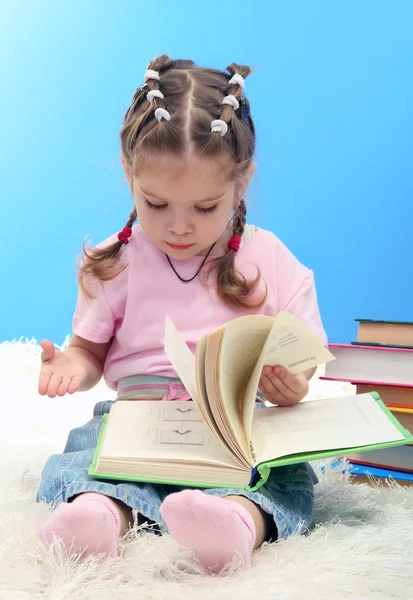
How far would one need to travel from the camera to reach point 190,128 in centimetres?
108

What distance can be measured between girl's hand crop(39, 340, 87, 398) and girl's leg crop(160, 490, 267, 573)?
0.35 meters

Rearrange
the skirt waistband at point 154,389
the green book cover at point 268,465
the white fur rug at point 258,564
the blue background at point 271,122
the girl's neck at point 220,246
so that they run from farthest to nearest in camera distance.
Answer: the blue background at point 271,122
the girl's neck at point 220,246
the skirt waistband at point 154,389
the green book cover at point 268,465
the white fur rug at point 258,564

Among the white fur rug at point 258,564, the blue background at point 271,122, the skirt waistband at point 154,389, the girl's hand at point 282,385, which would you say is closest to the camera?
the white fur rug at point 258,564

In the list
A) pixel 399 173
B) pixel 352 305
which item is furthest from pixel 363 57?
pixel 352 305

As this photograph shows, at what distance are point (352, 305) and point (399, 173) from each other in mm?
449

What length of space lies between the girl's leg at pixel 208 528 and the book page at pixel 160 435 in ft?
0.38

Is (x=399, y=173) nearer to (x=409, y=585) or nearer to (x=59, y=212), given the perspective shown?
(x=59, y=212)

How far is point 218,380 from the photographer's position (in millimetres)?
852

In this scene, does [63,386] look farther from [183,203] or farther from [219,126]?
[219,126]

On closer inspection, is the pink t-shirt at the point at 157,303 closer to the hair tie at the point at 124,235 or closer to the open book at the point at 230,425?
the hair tie at the point at 124,235

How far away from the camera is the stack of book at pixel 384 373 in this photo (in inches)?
48.8

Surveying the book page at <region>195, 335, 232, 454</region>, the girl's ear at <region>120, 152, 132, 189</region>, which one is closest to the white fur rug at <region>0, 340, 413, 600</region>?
the book page at <region>195, 335, 232, 454</region>

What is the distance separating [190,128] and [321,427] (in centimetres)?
44

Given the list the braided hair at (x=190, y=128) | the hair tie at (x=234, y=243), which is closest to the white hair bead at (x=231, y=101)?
the braided hair at (x=190, y=128)
